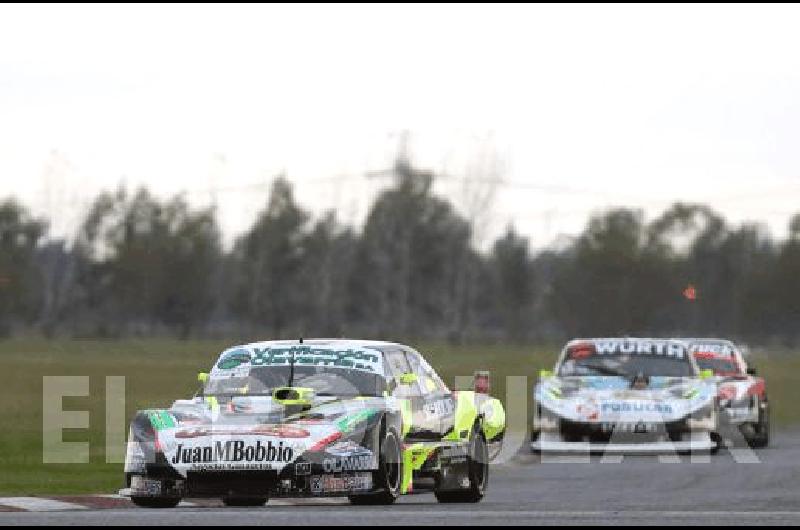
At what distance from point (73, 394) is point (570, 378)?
25.4 m

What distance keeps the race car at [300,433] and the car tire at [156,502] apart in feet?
0.05

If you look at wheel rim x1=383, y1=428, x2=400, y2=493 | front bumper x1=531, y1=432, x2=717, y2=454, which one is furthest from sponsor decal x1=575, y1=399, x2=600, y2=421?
wheel rim x1=383, y1=428, x2=400, y2=493

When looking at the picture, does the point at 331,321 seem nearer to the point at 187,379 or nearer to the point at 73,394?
the point at 187,379

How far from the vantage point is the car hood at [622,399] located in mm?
25047

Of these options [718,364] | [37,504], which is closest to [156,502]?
[37,504]

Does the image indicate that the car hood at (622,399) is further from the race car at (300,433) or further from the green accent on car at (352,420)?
the green accent on car at (352,420)

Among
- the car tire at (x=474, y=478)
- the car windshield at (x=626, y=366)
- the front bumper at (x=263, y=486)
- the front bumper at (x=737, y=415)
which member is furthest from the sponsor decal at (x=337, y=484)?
the front bumper at (x=737, y=415)

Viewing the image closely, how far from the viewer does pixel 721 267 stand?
125 m

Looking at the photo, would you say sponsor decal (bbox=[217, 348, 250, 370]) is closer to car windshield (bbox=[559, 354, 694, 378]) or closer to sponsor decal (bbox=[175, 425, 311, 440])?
sponsor decal (bbox=[175, 425, 311, 440])

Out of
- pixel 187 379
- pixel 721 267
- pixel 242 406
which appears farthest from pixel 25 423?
pixel 721 267

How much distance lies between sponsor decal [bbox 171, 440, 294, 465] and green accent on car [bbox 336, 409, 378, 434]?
0.41m

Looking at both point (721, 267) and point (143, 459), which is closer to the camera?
point (143, 459)

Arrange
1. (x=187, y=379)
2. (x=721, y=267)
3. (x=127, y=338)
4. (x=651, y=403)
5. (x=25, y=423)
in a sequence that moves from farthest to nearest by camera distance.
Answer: (x=721, y=267), (x=127, y=338), (x=187, y=379), (x=25, y=423), (x=651, y=403)

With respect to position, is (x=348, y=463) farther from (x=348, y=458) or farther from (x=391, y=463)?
(x=391, y=463)
